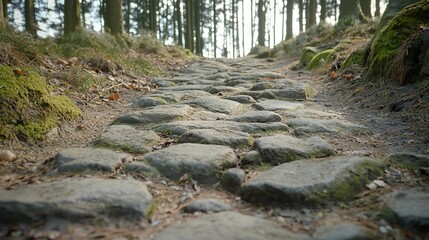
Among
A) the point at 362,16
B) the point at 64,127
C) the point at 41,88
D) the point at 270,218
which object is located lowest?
the point at 270,218

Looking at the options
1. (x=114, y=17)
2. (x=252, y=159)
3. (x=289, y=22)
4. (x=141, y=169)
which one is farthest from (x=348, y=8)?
(x=141, y=169)

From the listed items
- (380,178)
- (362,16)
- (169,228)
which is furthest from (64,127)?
(362,16)

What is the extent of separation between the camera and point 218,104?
352 centimetres

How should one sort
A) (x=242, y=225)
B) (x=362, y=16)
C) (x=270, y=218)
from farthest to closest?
(x=362, y=16)
(x=270, y=218)
(x=242, y=225)

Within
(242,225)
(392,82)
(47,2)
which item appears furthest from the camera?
(47,2)

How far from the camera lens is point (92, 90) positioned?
400 cm

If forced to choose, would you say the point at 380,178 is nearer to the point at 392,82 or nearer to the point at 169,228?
the point at 169,228

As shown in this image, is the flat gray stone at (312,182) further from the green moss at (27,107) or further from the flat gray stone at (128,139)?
the green moss at (27,107)

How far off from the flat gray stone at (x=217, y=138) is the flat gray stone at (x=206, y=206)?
74cm

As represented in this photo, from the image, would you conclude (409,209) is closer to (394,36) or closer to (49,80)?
(394,36)

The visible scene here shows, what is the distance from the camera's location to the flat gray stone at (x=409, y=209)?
48.1 inches

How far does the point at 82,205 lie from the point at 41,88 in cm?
178

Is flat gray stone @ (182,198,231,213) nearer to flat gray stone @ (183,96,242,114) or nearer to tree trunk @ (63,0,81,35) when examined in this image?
flat gray stone @ (183,96,242,114)

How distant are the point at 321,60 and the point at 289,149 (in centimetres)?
484
